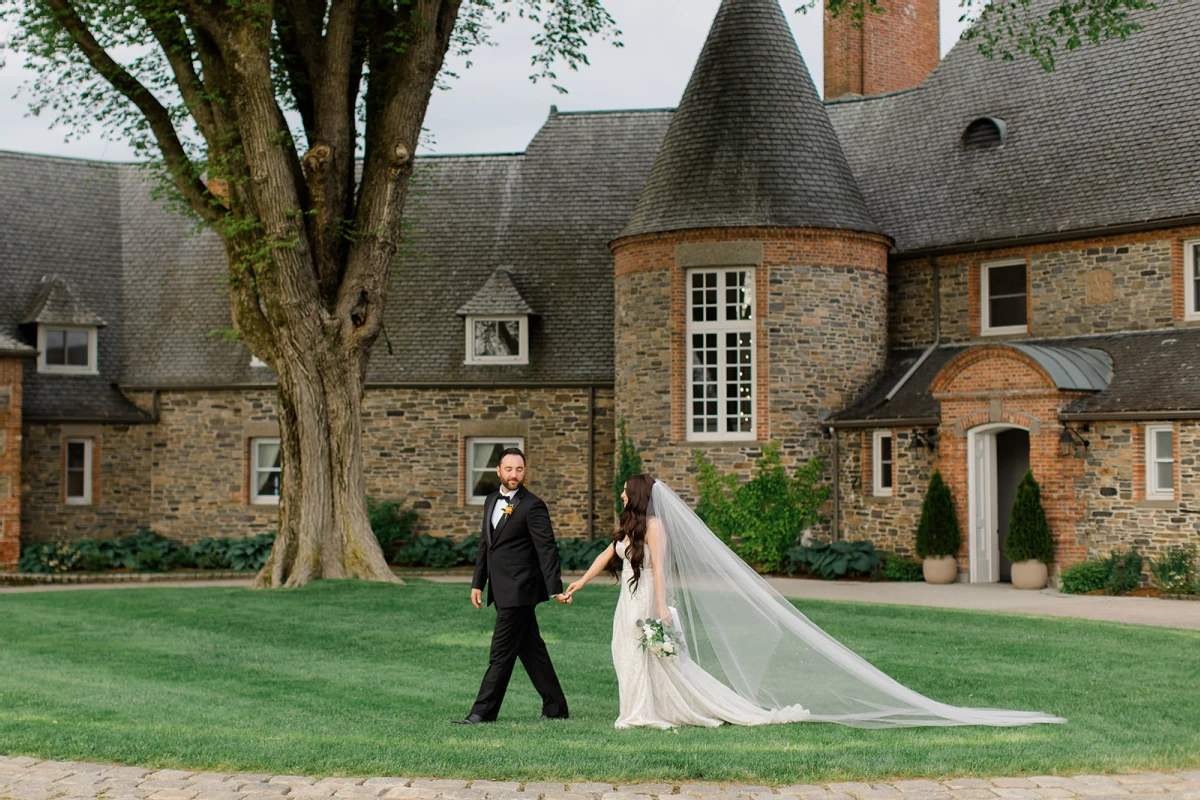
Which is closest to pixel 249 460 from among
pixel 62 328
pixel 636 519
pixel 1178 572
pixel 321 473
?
pixel 62 328

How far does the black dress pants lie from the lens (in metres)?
8.97

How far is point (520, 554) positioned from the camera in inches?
358

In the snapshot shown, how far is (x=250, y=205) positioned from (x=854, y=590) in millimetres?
10117

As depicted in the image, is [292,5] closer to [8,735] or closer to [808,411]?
[808,411]

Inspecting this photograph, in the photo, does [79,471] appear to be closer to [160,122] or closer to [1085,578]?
[160,122]

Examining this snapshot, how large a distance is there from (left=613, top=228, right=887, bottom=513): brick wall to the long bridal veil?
13.5 m

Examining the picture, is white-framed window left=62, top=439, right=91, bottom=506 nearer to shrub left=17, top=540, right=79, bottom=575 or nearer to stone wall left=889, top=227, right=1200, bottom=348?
shrub left=17, top=540, right=79, bottom=575

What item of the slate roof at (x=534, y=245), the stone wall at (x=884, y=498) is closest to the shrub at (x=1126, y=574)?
the stone wall at (x=884, y=498)

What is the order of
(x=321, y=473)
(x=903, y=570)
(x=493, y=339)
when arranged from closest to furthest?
(x=321, y=473), (x=903, y=570), (x=493, y=339)

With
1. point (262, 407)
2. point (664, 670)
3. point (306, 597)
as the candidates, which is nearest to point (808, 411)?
point (306, 597)

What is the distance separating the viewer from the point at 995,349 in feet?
66.1

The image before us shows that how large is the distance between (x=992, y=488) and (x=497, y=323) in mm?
10061

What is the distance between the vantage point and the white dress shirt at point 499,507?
9.12 m

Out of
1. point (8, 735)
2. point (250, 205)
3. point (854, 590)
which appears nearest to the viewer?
point (8, 735)
